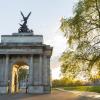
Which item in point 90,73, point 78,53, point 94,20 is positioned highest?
point 94,20

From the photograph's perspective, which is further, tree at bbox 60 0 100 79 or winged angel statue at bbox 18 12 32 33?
winged angel statue at bbox 18 12 32 33

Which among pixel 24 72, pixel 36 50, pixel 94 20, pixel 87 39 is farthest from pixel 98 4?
pixel 24 72

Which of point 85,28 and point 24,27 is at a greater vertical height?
point 24,27

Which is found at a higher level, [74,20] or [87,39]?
[74,20]

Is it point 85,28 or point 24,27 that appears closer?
point 85,28

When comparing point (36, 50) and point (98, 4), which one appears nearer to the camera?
point (98, 4)

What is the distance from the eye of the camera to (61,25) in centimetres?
2820

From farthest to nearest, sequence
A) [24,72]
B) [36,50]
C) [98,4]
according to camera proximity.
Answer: [24,72], [36,50], [98,4]

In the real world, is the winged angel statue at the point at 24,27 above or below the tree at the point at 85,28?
above

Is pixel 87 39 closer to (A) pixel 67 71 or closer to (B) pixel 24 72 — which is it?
(A) pixel 67 71

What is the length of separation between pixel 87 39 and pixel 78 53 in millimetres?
1428

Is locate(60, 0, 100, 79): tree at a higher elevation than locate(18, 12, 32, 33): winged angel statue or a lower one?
lower

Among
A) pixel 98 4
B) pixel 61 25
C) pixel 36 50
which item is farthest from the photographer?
pixel 36 50

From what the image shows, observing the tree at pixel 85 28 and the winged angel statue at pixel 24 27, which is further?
the winged angel statue at pixel 24 27
